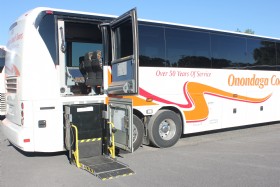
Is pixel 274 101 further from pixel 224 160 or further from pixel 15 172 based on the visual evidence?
pixel 15 172

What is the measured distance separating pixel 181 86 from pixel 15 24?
4488 millimetres

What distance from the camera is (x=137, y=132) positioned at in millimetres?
8203

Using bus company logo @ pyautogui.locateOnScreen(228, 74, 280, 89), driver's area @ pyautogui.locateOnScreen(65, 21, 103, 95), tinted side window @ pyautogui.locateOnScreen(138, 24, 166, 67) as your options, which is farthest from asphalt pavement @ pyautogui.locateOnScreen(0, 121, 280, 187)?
tinted side window @ pyautogui.locateOnScreen(138, 24, 166, 67)

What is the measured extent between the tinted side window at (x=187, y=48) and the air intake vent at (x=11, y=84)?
385 cm

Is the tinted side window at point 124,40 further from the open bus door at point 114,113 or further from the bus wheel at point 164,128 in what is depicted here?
the bus wheel at point 164,128

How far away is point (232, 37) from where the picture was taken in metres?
10.7

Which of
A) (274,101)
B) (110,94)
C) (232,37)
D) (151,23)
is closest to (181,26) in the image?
(151,23)

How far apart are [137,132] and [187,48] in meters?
2.84

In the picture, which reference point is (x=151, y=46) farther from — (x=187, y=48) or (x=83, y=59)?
(x=83, y=59)

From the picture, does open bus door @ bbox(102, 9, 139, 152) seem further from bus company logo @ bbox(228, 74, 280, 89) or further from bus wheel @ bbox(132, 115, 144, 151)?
bus company logo @ bbox(228, 74, 280, 89)

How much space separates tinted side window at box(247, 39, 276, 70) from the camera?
1141cm

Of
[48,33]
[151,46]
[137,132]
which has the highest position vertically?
[48,33]

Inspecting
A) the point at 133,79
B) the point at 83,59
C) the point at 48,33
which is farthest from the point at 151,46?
the point at 48,33

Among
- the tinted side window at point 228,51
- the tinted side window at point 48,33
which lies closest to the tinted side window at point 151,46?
the tinted side window at point 228,51
